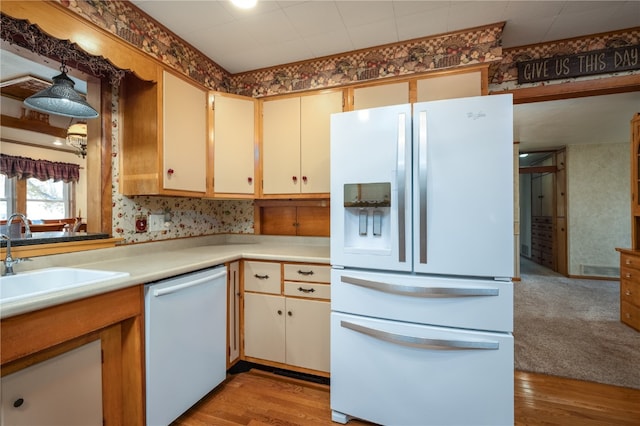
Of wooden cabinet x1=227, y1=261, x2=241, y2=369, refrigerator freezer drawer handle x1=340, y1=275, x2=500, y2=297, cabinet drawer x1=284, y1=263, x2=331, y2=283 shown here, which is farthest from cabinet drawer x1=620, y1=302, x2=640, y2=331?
wooden cabinet x1=227, y1=261, x2=241, y2=369

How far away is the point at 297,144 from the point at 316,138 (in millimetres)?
181

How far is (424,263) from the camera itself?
1538 mm

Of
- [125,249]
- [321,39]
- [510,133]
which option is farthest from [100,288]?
[321,39]

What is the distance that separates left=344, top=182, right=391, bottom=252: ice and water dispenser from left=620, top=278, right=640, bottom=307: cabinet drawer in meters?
3.17

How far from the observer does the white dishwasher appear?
59.1 inches

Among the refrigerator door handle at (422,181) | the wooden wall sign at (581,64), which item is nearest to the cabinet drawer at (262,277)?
the refrigerator door handle at (422,181)

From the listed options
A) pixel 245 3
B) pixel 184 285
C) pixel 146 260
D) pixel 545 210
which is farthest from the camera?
pixel 545 210

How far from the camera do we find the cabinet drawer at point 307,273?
203 centimetres

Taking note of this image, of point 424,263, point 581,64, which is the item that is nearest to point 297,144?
point 424,263

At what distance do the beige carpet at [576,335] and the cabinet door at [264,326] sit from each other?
189cm

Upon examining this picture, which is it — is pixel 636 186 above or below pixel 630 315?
above

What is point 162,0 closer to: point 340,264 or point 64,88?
point 64,88

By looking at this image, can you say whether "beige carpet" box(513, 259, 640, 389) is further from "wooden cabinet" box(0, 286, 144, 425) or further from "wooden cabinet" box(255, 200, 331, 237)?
"wooden cabinet" box(0, 286, 144, 425)

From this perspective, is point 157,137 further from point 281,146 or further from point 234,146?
point 281,146
